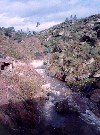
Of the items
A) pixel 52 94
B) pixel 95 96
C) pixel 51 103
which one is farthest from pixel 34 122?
pixel 95 96

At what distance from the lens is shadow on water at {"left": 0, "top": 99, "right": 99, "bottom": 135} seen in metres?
12.9

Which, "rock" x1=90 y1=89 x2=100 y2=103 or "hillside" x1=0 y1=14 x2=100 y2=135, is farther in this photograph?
"rock" x1=90 y1=89 x2=100 y2=103

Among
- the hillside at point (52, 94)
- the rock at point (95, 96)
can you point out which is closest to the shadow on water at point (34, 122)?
the hillside at point (52, 94)

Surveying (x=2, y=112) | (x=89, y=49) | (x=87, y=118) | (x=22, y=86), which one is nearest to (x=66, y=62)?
(x=89, y=49)

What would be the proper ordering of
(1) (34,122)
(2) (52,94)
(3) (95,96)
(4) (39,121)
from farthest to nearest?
1. (2) (52,94)
2. (3) (95,96)
3. (4) (39,121)
4. (1) (34,122)

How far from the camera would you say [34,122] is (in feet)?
45.6

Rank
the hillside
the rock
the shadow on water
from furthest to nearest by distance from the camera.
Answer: the rock
the hillside
the shadow on water

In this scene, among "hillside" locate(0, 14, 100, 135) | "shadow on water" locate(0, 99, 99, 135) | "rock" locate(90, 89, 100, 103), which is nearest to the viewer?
"shadow on water" locate(0, 99, 99, 135)

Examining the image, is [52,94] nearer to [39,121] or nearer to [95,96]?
[95,96]

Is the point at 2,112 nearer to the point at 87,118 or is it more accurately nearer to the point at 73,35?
the point at 87,118

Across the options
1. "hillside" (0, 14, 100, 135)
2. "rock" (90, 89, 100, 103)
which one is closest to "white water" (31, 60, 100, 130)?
"hillside" (0, 14, 100, 135)

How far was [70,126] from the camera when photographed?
1409 centimetres

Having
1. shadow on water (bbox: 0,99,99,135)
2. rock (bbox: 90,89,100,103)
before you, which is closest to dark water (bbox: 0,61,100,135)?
shadow on water (bbox: 0,99,99,135)

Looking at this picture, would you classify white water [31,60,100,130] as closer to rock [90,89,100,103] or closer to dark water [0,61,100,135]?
dark water [0,61,100,135]
